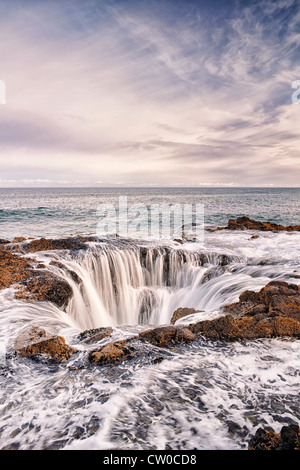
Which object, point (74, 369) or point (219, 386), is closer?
point (219, 386)

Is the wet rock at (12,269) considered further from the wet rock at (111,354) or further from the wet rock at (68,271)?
the wet rock at (111,354)

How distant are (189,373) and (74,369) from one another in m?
1.79

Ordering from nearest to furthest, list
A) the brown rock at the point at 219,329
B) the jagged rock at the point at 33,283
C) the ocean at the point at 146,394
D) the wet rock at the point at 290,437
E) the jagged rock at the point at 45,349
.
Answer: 1. the wet rock at the point at 290,437
2. the ocean at the point at 146,394
3. the jagged rock at the point at 45,349
4. the brown rock at the point at 219,329
5. the jagged rock at the point at 33,283

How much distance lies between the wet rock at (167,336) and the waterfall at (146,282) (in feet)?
10.4

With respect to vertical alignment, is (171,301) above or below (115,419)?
below

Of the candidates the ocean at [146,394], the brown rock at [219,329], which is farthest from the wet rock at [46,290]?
the brown rock at [219,329]

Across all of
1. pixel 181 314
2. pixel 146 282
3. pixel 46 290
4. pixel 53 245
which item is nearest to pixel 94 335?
pixel 181 314

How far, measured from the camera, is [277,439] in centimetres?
266

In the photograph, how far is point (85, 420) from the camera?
10.2 ft

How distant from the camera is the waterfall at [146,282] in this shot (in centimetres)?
870

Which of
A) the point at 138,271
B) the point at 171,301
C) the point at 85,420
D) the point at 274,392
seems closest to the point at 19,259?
the point at 138,271

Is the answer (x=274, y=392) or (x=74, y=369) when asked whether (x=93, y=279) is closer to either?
(x=74, y=369)

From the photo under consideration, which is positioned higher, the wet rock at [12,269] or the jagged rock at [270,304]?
the wet rock at [12,269]

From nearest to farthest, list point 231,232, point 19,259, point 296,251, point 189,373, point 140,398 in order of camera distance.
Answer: point 140,398
point 189,373
point 19,259
point 296,251
point 231,232
